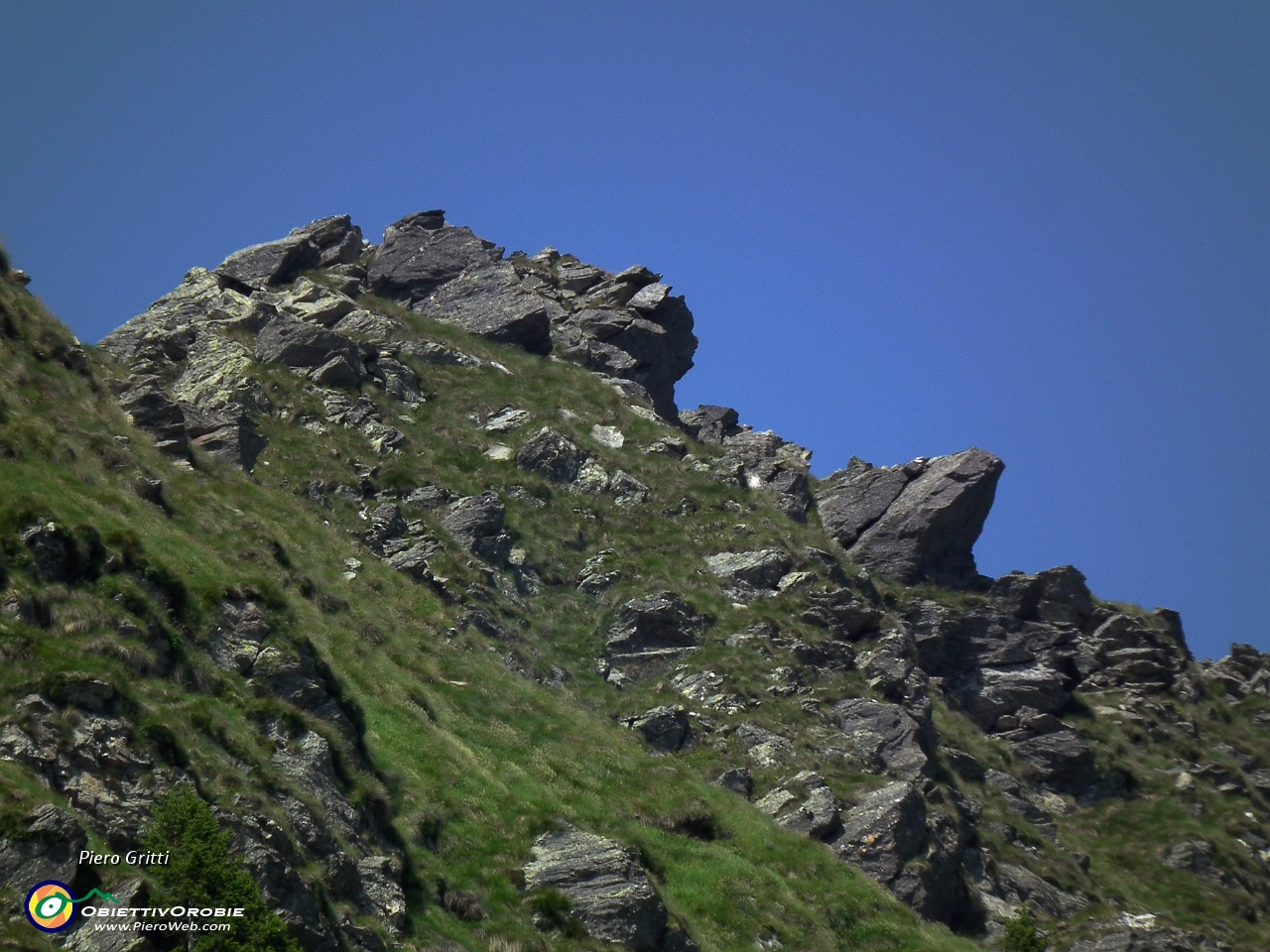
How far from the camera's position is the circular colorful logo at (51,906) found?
53.7 feet

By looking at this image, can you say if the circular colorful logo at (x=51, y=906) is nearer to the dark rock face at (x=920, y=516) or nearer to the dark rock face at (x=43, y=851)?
the dark rock face at (x=43, y=851)

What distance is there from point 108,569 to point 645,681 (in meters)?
25.6

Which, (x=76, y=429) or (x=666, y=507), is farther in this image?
(x=666, y=507)

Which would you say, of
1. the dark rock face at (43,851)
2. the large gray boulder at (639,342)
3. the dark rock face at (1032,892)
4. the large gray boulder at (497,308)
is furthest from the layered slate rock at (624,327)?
the dark rock face at (43,851)

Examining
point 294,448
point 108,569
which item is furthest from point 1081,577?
point 108,569

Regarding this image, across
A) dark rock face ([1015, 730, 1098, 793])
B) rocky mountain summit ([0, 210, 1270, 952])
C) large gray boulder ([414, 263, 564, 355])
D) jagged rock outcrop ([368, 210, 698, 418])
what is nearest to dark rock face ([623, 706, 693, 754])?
rocky mountain summit ([0, 210, 1270, 952])

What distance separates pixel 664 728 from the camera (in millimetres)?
43469

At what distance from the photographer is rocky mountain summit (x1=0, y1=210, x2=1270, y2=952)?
24109 mm

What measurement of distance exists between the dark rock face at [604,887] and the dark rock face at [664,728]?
13.4 metres

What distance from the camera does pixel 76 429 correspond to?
34.6 m

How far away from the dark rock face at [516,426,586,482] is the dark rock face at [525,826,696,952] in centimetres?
3217

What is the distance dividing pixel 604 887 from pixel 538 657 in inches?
725

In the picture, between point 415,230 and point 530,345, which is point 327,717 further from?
point 415,230

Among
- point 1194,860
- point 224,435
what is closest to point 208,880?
point 224,435
